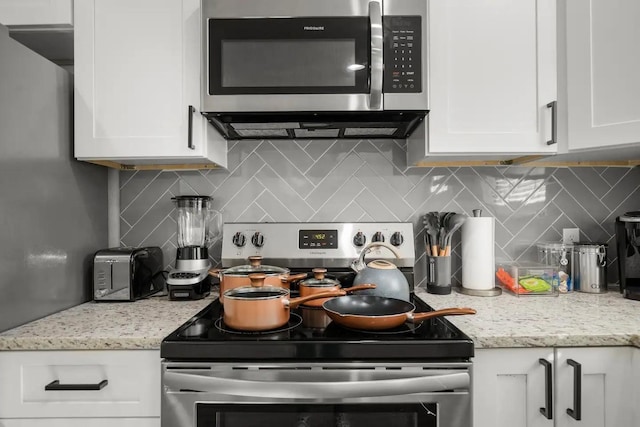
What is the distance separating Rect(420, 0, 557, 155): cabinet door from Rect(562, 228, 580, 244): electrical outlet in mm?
577

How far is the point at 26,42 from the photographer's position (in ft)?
5.16

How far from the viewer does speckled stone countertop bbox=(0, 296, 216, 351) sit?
1.09 meters

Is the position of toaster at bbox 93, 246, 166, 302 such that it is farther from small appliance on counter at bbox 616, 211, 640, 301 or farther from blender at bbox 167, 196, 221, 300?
small appliance on counter at bbox 616, 211, 640, 301

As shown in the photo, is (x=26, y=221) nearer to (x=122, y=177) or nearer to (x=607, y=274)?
(x=122, y=177)

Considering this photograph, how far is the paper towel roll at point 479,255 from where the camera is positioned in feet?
5.35

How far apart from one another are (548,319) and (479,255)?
43 cm

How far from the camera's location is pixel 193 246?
5.24 ft

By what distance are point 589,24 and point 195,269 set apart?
172 cm

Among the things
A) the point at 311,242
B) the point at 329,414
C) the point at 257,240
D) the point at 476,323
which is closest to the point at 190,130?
the point at 257,240

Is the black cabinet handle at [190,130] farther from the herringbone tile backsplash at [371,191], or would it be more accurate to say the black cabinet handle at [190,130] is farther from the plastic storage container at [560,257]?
the plastic storage container at [560,257]

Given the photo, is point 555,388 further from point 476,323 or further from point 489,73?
point 489,73

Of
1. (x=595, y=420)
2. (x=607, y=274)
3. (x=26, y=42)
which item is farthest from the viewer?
(x=607, y=274)

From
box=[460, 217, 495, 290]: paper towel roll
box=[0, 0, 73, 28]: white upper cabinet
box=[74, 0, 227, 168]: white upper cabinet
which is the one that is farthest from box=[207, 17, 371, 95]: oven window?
box=[460, 217, 495, 290]: paper towel roll

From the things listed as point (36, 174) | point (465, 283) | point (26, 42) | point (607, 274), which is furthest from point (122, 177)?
point (607, 274)
